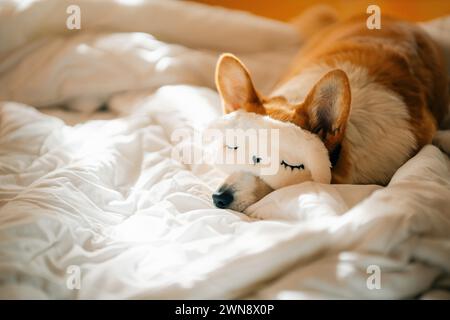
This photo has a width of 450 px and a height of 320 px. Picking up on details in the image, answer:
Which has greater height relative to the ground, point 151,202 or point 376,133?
point 376,133

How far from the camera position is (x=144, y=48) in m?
1.71

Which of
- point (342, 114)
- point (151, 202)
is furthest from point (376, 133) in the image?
point (151, 202)

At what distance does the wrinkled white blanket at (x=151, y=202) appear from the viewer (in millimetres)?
691

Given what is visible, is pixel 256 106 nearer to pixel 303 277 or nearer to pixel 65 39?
pixel 303 277

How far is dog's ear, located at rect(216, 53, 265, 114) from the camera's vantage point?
1117 millimetres

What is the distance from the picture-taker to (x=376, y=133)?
1.13 metres

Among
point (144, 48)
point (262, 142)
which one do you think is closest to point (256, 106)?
point (262, 142)

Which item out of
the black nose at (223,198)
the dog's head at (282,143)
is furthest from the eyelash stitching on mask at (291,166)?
the black nose at (223,198)

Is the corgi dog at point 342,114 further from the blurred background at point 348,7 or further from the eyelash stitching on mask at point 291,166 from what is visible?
the blurred background at point 348,7

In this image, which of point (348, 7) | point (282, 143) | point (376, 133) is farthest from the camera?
point (348, 7)

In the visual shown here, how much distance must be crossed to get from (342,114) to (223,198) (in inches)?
13.5

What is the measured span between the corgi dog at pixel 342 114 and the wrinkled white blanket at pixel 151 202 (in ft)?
0.22

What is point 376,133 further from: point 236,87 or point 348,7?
point 348,7

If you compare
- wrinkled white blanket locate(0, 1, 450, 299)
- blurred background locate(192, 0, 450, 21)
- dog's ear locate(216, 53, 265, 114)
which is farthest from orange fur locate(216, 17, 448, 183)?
blurred background locate(192, 0, 450, 21)
